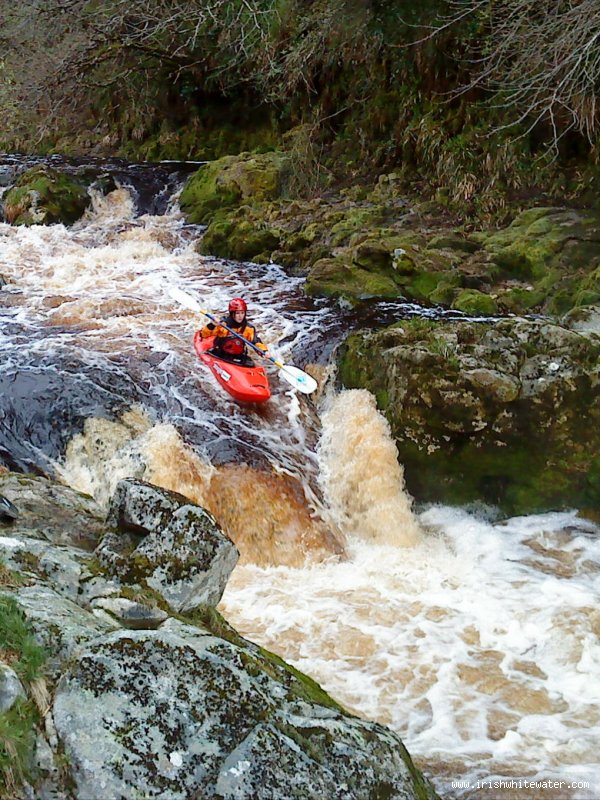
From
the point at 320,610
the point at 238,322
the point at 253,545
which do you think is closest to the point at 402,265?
the point at 238,322

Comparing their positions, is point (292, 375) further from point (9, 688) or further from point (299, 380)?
point (9, 688)

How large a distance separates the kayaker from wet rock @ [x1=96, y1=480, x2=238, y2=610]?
12.3ft

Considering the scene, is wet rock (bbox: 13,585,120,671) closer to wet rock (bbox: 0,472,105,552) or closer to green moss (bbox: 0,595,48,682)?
green moss (bbox: 0,595,48,682)

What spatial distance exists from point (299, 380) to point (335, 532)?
1.56m

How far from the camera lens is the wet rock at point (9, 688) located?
216 centimetres

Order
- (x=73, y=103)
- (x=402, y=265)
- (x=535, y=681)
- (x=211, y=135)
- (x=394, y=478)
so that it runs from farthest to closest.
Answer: (x=73, y=103) → (x=211, y=135) → (x=402, y=265) → (x=394, y=478) → (x=535, y=681)

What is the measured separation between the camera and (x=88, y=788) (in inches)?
81.3

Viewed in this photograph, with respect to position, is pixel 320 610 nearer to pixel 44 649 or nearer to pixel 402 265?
pixel 44 649

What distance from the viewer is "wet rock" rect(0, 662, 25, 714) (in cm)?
216

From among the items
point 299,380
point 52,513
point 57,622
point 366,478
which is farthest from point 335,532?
point 57,622

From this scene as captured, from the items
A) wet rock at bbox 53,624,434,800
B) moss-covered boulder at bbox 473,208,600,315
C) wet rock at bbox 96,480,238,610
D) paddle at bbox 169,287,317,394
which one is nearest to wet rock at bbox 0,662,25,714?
wet rock at bbox 53,624,434,800

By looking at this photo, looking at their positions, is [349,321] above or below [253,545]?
above

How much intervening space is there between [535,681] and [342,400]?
3297mm

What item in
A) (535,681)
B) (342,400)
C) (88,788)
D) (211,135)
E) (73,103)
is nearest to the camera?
(88,788)
